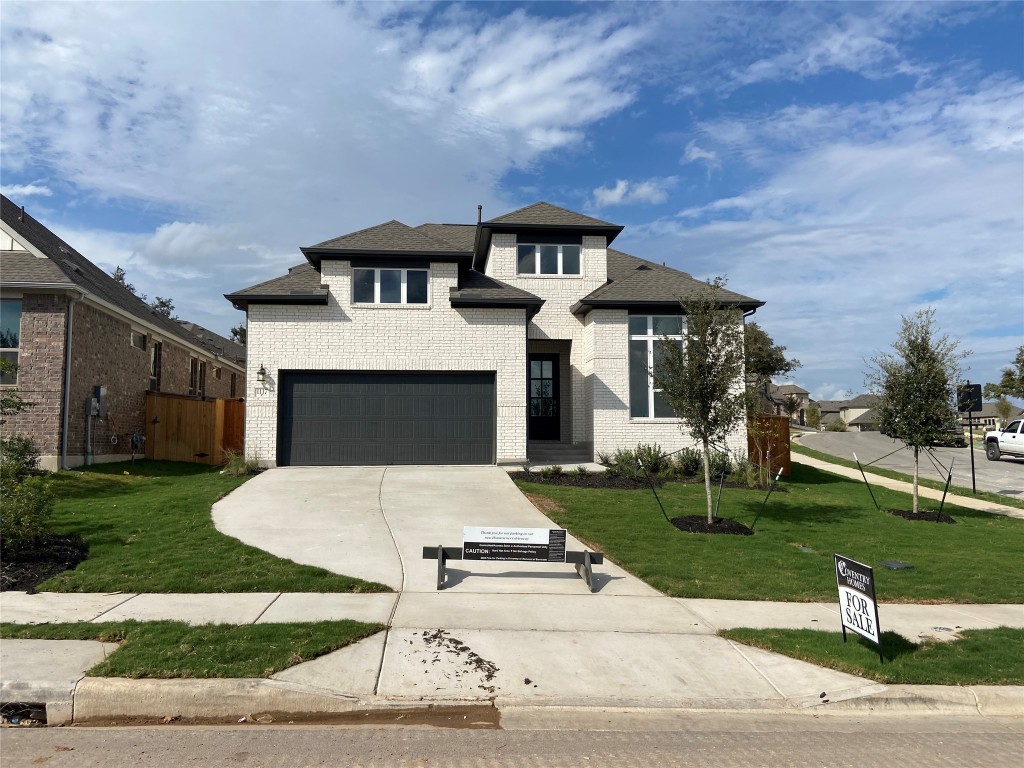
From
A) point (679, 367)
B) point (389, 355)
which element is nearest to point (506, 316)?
point (389, 355)

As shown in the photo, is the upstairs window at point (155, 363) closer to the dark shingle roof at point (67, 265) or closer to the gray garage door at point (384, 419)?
the dark shingle roof at point (67, 265)

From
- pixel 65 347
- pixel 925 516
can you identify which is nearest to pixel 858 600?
pixel 925 516

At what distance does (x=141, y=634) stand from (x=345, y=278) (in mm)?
12805

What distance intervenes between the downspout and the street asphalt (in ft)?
28.1

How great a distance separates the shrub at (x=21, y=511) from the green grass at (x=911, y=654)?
8.53 metres

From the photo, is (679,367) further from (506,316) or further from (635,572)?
(506,316)

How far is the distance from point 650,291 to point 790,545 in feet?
34.0

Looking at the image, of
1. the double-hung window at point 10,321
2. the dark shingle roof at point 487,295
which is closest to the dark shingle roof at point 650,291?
the dark shingle roof at point 487,295

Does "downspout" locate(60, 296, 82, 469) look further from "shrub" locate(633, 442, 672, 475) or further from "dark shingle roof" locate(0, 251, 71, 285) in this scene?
"shrub" locate(633, 442, 672, 475)

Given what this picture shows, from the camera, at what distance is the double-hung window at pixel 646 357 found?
18938mm

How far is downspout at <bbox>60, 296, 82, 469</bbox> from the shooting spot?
15.9 m

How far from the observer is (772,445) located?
Answer: 61.3ft

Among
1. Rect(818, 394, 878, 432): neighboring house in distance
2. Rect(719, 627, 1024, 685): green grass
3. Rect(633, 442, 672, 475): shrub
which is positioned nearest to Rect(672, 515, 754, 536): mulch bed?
Rect(719, 627, 1024, 685): green grass

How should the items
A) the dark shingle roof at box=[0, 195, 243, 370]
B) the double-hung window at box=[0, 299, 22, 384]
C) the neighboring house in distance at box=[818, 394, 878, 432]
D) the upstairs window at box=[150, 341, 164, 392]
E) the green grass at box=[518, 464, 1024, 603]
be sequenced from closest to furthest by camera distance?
the green grass at box=[518, 464, 1024, 603], the double-hung window at box=[0, 299, 22, 384], the dark shingle roof at box=[0, 195, 243, 370], the upstairs window at box=[150, 341, 164, 392], the neighboring house in distance at box=[818, 394, 878, 432]
